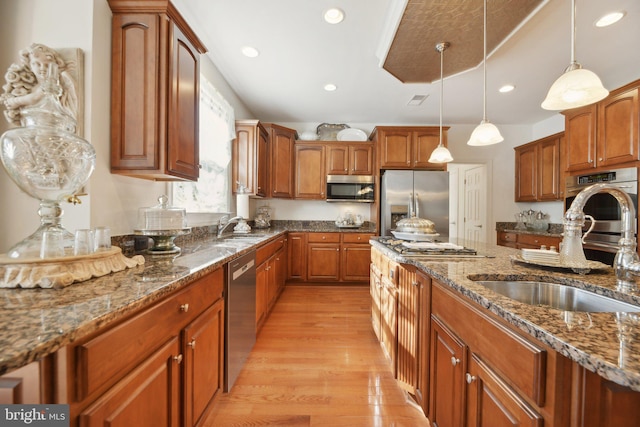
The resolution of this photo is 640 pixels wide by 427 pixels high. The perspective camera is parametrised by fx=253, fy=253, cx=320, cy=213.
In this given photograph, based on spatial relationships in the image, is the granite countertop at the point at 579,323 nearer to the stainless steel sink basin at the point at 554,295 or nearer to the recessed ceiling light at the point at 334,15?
the stainless steel sink basin at the point at 554,295

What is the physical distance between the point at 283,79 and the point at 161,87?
203 centimetres

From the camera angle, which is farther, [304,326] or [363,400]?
[304,326]

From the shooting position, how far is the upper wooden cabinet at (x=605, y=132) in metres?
2.53

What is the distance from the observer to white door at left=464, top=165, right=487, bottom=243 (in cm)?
468

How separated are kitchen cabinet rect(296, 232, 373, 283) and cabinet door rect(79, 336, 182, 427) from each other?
9.84 feet

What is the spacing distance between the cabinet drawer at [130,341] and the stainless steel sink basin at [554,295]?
49.4 inches

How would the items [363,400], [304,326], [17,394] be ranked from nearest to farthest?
[17,394], [363,400], [304,326]

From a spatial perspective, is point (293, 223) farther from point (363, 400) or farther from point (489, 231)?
point (489, 231)

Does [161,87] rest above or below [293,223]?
above

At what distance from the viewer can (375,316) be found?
2279mm

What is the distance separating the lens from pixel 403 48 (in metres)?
2.33

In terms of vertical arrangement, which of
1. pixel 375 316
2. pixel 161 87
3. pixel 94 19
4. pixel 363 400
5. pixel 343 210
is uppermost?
pixel 94 19

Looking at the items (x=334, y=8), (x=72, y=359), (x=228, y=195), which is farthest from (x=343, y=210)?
(x=72, y=359)

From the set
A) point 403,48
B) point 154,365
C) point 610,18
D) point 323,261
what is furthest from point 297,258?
point 610,18
